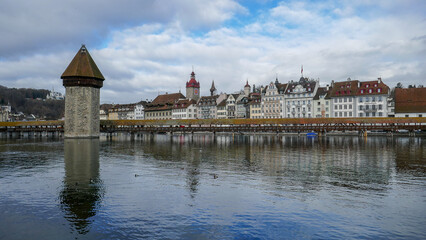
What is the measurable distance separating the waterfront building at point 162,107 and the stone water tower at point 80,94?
162ft

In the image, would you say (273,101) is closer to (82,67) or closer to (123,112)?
(82,67)

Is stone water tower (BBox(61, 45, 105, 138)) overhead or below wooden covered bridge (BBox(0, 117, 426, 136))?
overhead

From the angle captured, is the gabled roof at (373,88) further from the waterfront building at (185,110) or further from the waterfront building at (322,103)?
the waterfront building at (185,110)

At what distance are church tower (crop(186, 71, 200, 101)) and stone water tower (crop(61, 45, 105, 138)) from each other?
58.5 metres

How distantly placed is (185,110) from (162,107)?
10.8m

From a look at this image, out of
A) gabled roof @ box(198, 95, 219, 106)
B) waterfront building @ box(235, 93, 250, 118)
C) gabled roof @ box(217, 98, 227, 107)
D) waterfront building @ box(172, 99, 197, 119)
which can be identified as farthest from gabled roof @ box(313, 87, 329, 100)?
waterfront building @ box(172, 99, 197, 119)

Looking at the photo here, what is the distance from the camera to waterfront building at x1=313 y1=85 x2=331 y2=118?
249 ft

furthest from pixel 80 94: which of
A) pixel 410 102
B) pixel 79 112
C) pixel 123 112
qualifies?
pixel 123 112

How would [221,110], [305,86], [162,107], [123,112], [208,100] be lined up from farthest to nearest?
[123,112] → [162,107] → [208,100] → [221,110] → [305,86]

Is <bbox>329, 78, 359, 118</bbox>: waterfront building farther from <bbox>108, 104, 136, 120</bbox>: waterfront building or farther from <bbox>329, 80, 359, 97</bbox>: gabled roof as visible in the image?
<bbox>108, 104, 136, 120</bbox>: waterfront building

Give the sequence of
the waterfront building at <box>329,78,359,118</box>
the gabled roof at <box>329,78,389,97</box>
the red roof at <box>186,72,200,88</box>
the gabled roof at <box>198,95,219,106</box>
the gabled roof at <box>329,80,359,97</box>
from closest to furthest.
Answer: the gabled roof at <box>329,78,389,97</box>
the waterfront building at <box>329,78,359,118</box>
the gabled roof at <box>329,80,359,97</box>
the gabled roof at <box>198,95,219,106</box>
the red roof at <box>186,72,200,88</box>

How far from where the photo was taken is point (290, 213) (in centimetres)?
1048

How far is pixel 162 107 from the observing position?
10731 centimetres

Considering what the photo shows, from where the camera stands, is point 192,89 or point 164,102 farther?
point 192,89
